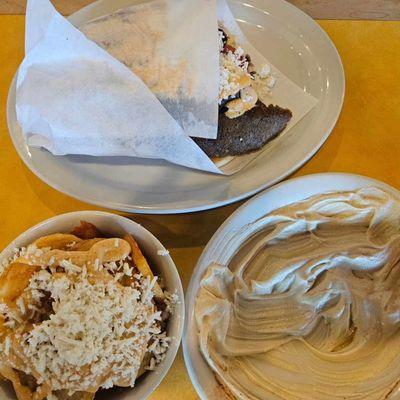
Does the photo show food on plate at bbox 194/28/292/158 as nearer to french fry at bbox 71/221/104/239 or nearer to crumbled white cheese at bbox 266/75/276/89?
crumbled white cheese at bbox 266/75/276/89

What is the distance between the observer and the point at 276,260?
2.61ft

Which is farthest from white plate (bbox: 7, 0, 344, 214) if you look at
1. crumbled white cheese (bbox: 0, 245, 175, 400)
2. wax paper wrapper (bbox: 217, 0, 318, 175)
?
crumbled white cheese (bbox: 0, 245, 175, 400)

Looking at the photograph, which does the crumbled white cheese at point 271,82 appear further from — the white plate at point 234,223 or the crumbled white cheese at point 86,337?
the crumbled white cheese at point 86,337

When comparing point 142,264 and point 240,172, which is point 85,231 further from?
point 240,172

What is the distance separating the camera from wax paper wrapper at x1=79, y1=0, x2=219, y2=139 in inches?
34.5

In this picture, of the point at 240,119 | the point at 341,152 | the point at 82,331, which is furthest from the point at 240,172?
the point at 82,331

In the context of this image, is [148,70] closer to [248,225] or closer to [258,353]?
[248,225]

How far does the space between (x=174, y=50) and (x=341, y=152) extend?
14.4 inches

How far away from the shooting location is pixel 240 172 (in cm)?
89

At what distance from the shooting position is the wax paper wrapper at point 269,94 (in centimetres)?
92

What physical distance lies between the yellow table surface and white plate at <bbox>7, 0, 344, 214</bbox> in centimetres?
6

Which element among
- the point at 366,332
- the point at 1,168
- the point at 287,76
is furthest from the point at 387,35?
the point at 1,168

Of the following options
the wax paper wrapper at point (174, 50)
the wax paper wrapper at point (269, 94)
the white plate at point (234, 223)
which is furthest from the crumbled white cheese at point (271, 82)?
the white plate at point (234, 223)

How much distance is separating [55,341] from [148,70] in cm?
50
